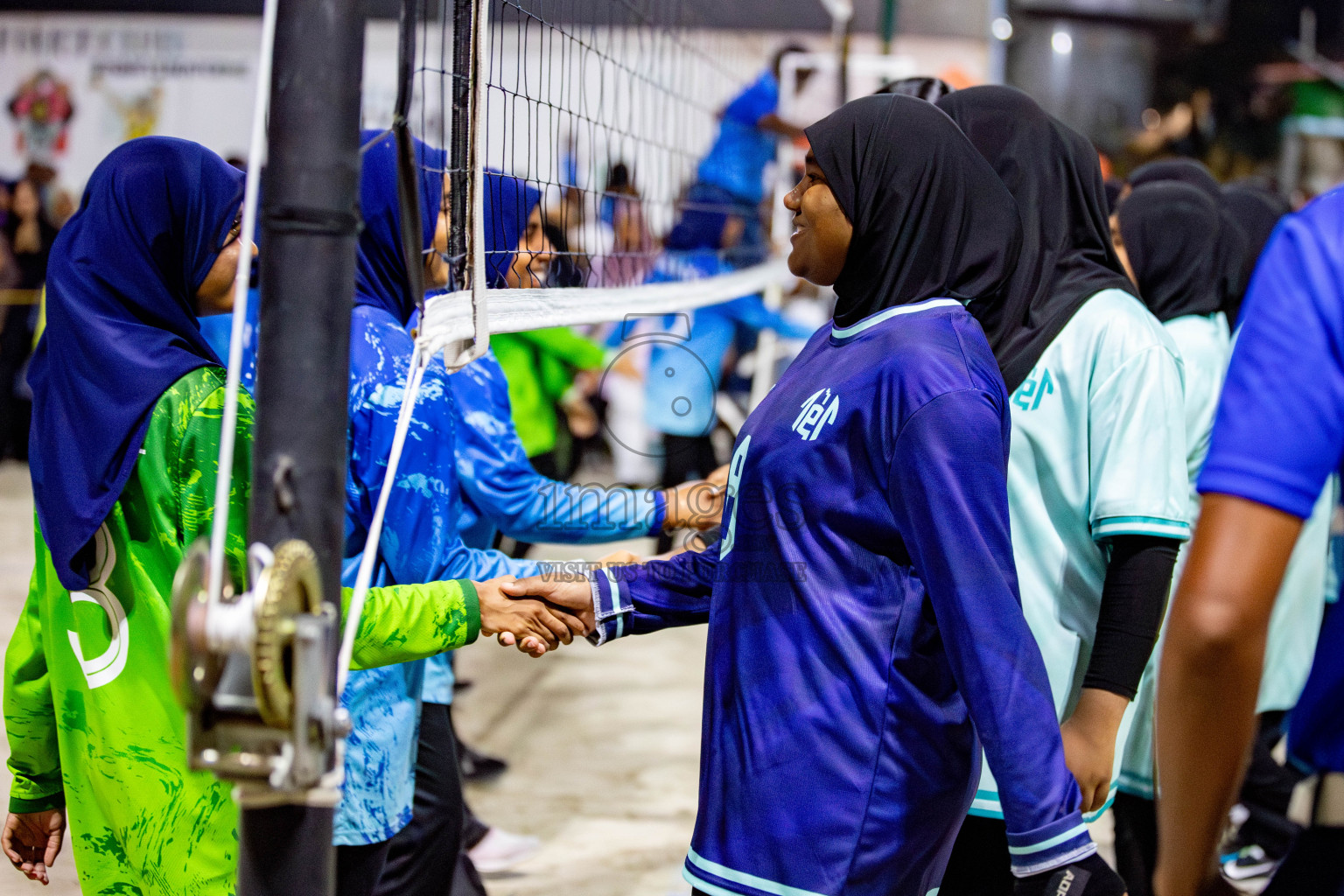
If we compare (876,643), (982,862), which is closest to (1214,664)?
(876,643)

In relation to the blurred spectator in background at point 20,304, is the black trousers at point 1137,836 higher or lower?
lower

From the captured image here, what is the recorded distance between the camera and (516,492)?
8.91 feet

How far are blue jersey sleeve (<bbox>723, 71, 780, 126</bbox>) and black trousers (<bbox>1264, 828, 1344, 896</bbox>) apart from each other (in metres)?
5.80

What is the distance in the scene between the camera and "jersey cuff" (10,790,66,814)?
1856 millimetres

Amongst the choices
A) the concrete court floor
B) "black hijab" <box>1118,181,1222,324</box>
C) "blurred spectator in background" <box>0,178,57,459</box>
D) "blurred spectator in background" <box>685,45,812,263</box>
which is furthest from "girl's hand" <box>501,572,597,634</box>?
"blurred spectator in background" <box>0,178,57,459</box>

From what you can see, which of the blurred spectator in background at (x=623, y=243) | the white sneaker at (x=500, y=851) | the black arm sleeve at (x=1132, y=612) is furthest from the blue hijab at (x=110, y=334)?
the white sneaker at (x=500, y=851)

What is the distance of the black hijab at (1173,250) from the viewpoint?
3162 mm

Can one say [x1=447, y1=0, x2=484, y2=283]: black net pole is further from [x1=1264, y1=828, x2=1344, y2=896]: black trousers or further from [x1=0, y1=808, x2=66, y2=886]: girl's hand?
[x1=1264, y1=828, x2=1344, y2=896]: black trousers

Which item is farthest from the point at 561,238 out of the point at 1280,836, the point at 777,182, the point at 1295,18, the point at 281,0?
the point at 1295,18

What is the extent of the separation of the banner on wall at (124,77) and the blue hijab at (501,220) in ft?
29.2

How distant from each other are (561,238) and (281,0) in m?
2.37

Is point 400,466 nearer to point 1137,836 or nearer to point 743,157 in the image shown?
point 1137,836

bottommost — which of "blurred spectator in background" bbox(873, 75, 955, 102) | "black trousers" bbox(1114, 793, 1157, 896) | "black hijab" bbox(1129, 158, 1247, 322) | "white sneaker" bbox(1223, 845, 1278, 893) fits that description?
"white sneaker" bbox(1223, 845, 1278, 893)

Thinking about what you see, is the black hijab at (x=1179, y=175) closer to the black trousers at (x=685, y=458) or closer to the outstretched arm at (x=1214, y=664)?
the black trousers at (x=685, y=458)
